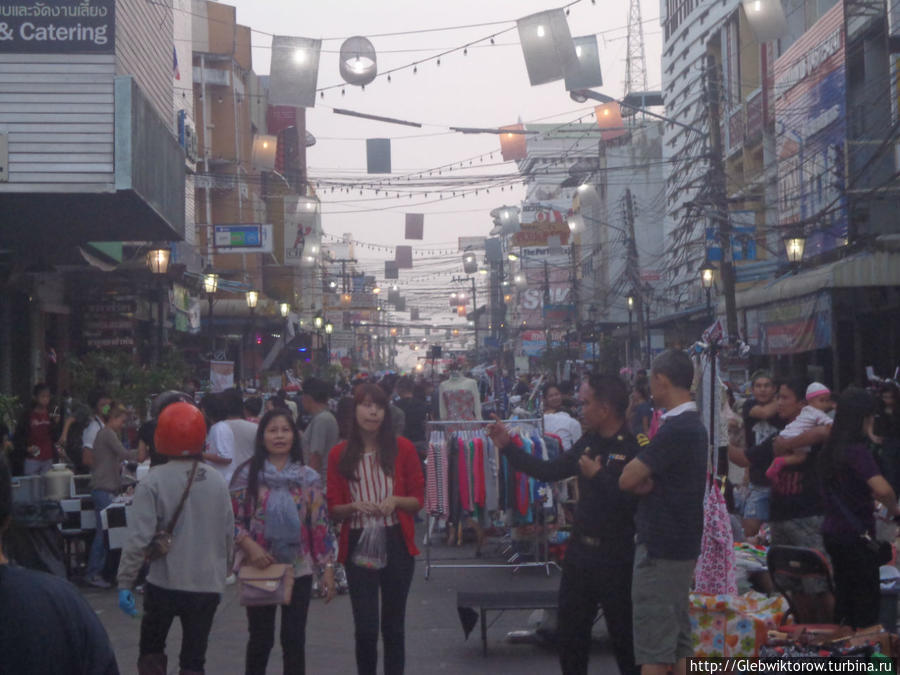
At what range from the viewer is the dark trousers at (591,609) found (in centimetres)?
593

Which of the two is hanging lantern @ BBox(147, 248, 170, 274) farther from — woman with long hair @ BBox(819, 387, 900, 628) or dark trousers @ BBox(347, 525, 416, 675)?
woman with long hair @ BBox(819, 387, 900, 628)

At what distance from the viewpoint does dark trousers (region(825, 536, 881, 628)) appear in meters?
6.70

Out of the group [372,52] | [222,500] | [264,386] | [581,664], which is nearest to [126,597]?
[222,500]

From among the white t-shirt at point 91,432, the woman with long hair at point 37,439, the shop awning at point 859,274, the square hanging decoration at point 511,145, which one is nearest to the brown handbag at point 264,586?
the white t-shirt at point 91,432

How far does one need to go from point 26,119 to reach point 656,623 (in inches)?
430

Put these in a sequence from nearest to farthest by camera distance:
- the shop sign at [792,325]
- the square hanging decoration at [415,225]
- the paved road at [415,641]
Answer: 1. the paved road at [415,641]
2. the shop sign at [792,325]
3. the square hanging decoration at [415,225]

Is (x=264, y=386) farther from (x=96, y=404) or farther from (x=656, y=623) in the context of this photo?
(x=656, y=623)

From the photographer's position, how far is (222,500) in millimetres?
6125

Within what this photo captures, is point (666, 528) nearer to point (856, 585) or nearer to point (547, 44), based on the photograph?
point (856, 585)

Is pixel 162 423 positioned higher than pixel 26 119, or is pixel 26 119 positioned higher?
pixel 26 119

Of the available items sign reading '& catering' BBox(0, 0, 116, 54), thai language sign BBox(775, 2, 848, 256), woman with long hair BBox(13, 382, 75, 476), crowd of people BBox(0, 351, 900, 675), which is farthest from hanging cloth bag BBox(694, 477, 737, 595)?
thai language sign BBox(775, 2, 848, 256)

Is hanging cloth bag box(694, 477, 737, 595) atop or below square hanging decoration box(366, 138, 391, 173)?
below

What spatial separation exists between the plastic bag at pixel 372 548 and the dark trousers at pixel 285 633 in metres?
0.35

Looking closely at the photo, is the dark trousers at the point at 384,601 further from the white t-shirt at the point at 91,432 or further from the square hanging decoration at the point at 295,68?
the square hanging decoration at the point at 295,68
